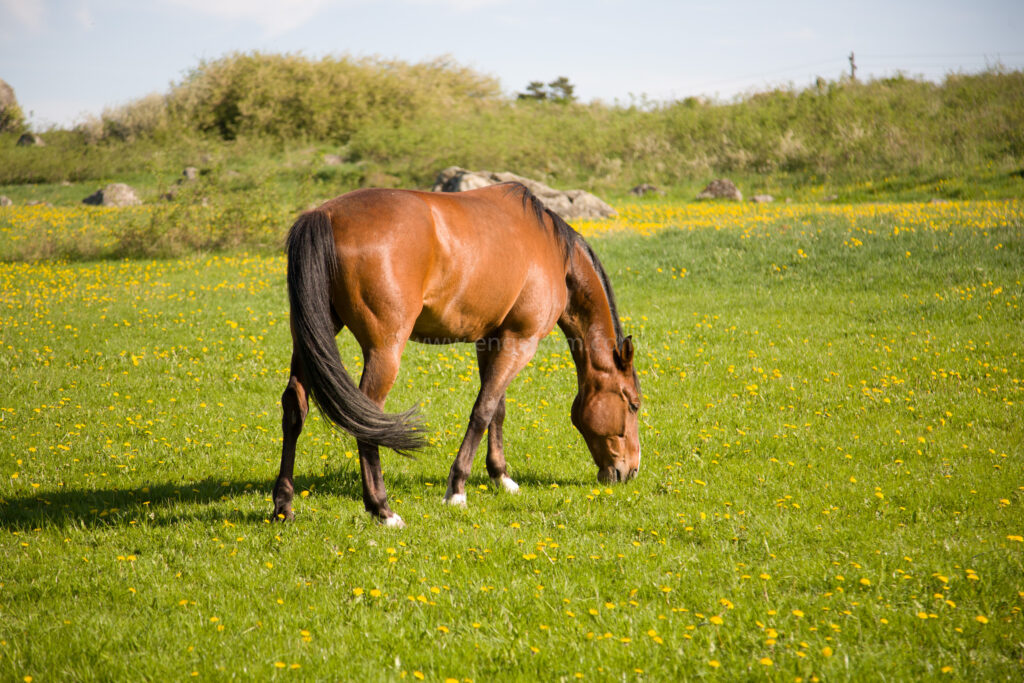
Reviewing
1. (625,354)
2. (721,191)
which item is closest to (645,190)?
(721,191)

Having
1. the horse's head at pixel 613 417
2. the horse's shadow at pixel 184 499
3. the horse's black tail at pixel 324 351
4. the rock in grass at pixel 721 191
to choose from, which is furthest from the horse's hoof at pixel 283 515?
the rock in grass at pixel 721 191

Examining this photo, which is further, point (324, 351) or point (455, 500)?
point (455, 500)

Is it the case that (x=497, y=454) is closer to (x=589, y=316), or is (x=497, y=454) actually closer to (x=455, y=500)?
(x=455, y=500)

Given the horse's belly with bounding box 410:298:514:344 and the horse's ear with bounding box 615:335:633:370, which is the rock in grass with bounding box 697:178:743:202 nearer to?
the horse's ear with bounding box 615:335:633:370

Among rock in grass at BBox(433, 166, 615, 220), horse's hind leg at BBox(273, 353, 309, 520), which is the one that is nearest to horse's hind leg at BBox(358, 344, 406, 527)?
horse's hind leg at BBox(273, 353, 309, 520)

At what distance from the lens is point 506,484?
Result: 569cm

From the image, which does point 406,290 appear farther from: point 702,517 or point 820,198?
point 820,198

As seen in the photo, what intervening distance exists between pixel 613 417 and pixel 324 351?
252cm

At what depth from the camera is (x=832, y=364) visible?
346 inches

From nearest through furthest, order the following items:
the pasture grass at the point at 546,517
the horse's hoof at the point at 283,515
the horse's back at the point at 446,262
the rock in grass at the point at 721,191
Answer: the pasture grass at the point at 546,517 → the horse's back at the point at 446,262 → the horse's hoof at the point at 283,515 → the rock in grass at the point at 721,191

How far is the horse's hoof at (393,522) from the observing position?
15.7 feet

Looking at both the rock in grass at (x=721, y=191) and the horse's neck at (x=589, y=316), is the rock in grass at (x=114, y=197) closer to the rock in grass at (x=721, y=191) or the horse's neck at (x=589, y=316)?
the rock in grass at (x=721, y=191)

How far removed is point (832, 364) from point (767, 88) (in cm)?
2867

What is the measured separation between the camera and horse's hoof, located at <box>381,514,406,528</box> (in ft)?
15.7
